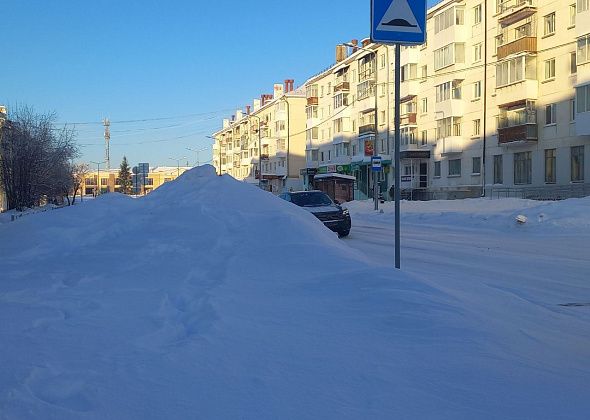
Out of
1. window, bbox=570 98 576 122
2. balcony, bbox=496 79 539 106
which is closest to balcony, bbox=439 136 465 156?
balcony, bbox=496 79 539 106

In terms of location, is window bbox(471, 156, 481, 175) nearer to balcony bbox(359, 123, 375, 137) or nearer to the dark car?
balcony bbox(359, 123, 375, 137)

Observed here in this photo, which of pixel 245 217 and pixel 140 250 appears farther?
pixel 245 217

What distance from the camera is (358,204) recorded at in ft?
135

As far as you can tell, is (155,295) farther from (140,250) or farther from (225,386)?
(225,386)

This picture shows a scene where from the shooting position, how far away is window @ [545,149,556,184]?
118ft

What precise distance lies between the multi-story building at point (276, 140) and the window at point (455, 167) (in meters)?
31.0

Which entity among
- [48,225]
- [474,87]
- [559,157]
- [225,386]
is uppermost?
[474,87]

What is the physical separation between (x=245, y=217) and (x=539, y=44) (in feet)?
108

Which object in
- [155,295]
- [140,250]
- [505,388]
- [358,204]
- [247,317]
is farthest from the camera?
[358,204]

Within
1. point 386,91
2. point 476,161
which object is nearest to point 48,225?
point 476,161

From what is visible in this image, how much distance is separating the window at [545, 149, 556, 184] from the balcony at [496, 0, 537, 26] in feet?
28.5

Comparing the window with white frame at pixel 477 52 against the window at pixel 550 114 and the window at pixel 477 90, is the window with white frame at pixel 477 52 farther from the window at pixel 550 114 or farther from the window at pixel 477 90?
the window at pixel 550 114

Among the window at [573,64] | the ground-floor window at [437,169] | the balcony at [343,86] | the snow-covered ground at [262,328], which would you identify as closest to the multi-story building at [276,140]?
the balcony at [343,86]

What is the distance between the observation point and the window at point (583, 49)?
106 feet
